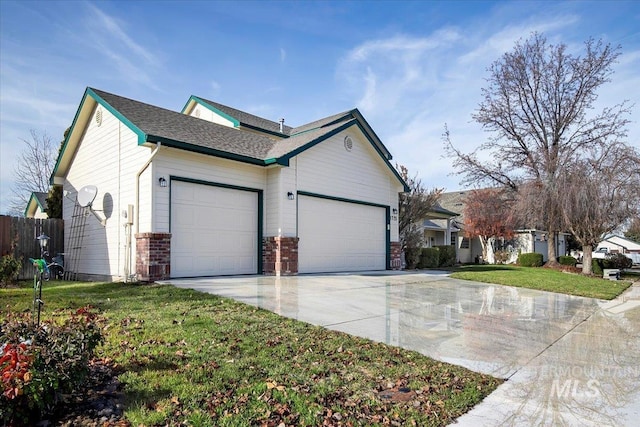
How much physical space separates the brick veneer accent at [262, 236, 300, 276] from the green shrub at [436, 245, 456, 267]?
11505mm

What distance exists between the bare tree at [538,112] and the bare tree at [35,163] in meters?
27.4

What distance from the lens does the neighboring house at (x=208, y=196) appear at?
10.4 meters

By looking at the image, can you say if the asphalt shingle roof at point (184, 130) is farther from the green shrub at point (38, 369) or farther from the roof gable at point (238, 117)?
the green shrub at point (38, 369)

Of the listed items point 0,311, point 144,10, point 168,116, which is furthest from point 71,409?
point 168,116

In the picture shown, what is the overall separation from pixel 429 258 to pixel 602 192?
7981 millimetres

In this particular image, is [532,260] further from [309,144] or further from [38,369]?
[38,369]

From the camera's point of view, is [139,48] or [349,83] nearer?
[139,48]

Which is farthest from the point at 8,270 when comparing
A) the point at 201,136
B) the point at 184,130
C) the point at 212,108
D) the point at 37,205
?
the point at 37,205

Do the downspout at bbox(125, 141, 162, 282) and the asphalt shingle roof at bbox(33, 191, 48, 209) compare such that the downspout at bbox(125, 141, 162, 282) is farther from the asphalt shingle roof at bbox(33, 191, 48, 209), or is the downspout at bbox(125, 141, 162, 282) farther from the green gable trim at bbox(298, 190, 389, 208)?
the asphalt shingle roof at bbox(33, 191, 48, 209)

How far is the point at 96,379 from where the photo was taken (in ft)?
11.5

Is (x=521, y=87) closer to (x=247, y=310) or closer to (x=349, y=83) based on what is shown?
(x=349, y=83)

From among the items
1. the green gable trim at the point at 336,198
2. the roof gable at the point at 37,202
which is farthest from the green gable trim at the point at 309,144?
the roof gable at the point at 37,202

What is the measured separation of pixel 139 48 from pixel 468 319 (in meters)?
11.4

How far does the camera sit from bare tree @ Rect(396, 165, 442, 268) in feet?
60.7
